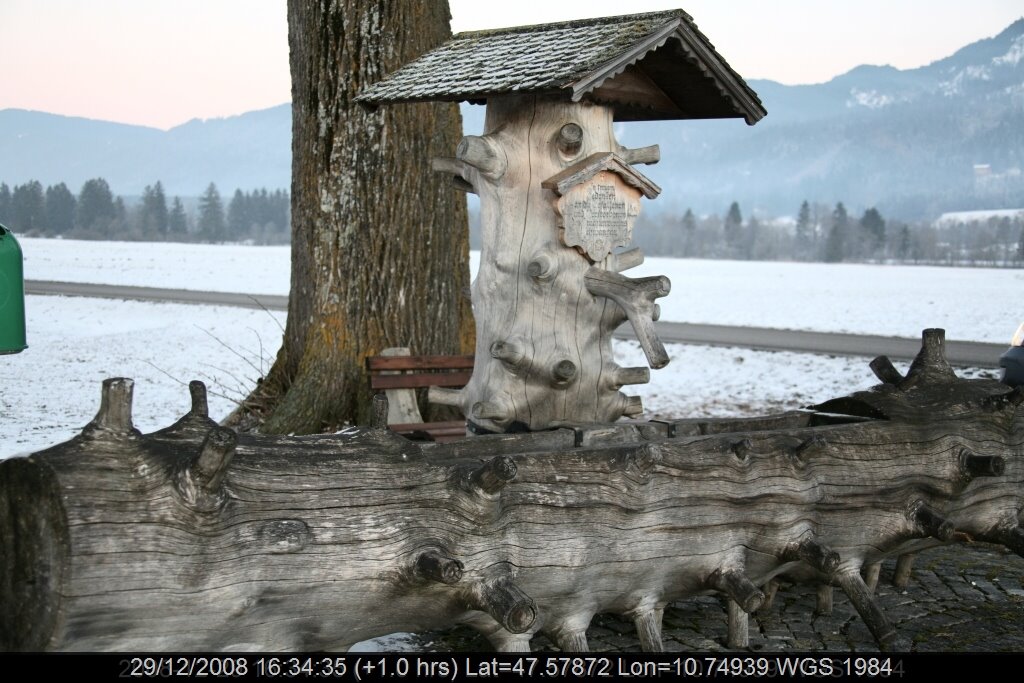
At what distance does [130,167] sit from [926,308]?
149ft

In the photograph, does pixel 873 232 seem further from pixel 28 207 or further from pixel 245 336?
pixel 28 207

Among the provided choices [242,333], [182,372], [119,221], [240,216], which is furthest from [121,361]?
[240,216]

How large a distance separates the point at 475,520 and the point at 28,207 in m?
11.4

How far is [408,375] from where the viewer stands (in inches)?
251

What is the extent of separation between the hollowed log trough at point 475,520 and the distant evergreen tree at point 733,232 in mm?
61086

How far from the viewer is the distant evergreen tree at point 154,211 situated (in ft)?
108

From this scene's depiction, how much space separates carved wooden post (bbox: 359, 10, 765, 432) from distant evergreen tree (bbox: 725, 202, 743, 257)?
6070cm

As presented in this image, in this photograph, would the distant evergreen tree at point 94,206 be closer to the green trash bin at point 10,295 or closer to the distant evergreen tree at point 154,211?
the distant evergreen tree at point 154,211

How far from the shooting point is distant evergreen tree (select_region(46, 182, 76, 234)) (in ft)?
53.3

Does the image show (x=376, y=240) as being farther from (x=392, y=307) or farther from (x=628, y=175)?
(x=628, y=175)

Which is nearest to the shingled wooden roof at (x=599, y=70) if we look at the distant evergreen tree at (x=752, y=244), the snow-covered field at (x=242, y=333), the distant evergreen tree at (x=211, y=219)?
the snow-covered field at (x=242, y=333)

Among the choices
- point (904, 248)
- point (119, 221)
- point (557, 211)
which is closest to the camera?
point (557, 211)

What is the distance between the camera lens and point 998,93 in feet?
595

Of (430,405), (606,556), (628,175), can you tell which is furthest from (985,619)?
(430,405)
